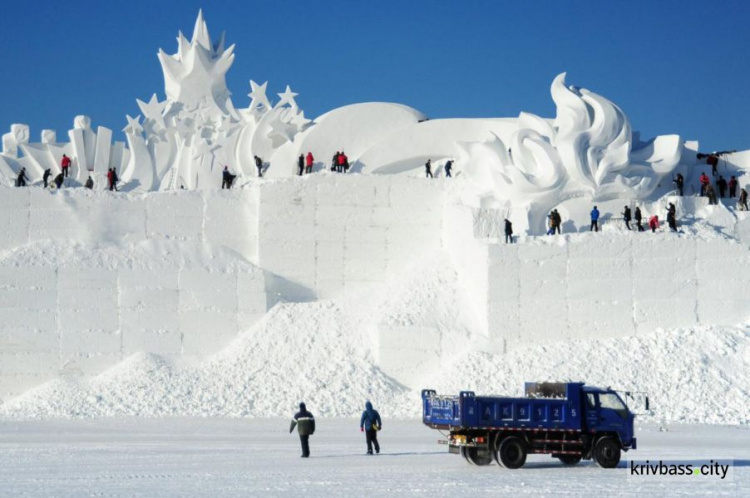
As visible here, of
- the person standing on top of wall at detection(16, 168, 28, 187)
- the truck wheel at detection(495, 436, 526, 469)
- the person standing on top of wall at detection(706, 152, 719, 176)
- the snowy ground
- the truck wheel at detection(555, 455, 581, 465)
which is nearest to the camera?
the snowy ground

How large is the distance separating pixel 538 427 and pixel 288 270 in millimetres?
20594

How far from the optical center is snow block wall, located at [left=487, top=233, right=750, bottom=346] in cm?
3750

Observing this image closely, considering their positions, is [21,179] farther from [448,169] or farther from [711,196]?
[711,196]

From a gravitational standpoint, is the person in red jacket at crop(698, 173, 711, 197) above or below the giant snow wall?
above

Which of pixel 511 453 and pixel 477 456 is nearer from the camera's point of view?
pixel 511 453

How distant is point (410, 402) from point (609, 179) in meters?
9.75

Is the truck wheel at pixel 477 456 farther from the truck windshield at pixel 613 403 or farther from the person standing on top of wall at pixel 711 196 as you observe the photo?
the person standing on top of wall at pixel 711 196

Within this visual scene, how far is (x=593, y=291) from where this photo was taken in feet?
123

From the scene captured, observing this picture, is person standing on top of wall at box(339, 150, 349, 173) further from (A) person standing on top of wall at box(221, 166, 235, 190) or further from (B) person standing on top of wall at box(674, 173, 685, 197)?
(B) person standing on top of wall at box(674, 173, 685, 197)

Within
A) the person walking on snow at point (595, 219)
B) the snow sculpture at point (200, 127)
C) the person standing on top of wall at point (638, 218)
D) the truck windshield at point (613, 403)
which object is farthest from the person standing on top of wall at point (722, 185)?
the truck windshield at point (613, 403)

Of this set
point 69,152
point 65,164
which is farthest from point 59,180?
point 69,152

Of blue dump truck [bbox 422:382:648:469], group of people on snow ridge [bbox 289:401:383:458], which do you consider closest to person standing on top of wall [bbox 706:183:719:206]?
blue dump truck [bbox 422:382:648:469]

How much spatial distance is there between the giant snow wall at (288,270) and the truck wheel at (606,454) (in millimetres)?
15595

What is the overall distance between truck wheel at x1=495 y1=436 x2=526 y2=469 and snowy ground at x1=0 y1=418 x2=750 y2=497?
25 cm
